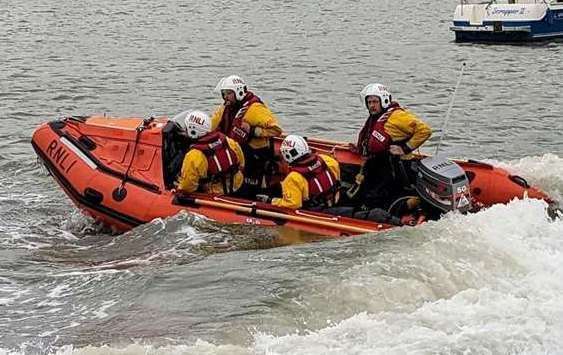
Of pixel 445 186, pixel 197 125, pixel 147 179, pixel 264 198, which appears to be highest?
pixel 197 125

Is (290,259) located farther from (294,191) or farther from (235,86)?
(235,86)

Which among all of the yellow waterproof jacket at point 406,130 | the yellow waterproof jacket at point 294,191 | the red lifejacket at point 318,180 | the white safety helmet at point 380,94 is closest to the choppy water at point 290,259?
the yellow waterproof jacket at point 294,191

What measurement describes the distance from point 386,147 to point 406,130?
22cm

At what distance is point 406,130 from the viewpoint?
312 inches

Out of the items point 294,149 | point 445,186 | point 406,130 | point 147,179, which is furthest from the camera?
point 147,179

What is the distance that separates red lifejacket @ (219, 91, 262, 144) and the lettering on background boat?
57.9 inches

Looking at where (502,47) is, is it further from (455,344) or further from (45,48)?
(455,344)

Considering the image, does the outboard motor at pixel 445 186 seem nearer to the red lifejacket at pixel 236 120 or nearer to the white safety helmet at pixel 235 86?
the red lifejacket at pixel 236 120

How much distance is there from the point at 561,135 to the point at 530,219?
19.1ft

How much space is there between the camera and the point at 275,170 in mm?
8734

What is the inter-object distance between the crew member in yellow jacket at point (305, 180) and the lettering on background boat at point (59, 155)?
224cm

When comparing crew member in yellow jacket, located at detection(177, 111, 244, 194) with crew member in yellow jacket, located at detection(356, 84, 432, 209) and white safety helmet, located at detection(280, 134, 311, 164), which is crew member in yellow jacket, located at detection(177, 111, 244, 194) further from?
crew member in yellow jacket, located at detection(356, 84, 432, 209)

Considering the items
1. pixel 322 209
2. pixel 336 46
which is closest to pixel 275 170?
pixel 322 209

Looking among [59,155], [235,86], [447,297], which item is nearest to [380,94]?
[235,86]
